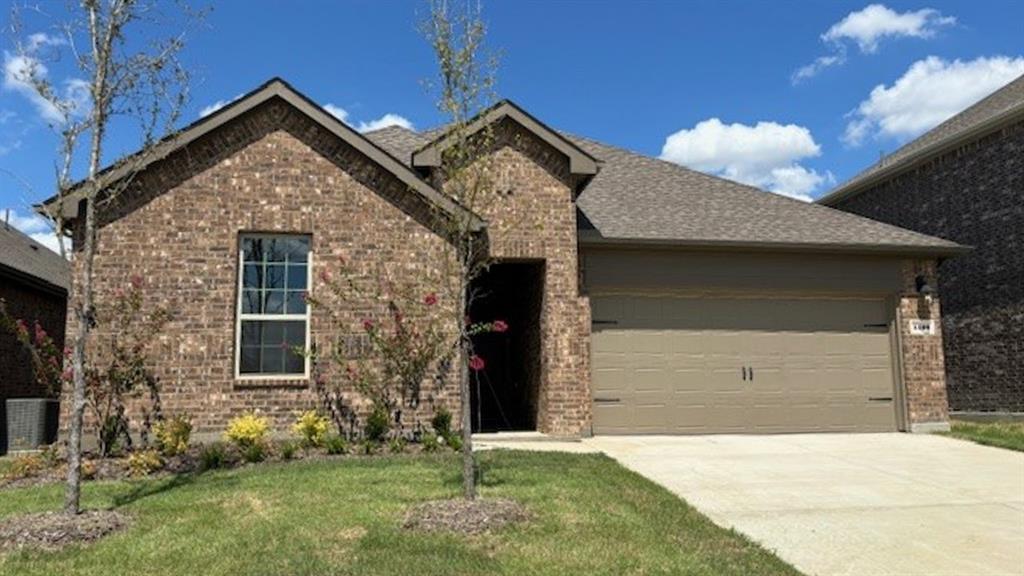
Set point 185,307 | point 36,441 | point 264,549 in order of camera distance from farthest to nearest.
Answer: point 36,441, point 185,307, point 264,549

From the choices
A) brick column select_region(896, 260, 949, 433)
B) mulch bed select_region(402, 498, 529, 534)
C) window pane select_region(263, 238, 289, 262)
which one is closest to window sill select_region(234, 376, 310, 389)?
window pane select_region(263, 238, 289, 262)

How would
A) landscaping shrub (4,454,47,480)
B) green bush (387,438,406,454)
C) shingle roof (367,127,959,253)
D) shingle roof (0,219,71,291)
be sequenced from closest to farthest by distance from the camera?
landscaping shrub (4,454,47,480) < green bush (387,438,406,454) < shingle roof (367,127,959,253) < shingle roof (0,219,71,291)

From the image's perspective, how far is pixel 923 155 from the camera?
732 inches

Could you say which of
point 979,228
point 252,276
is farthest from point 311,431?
point 979,228

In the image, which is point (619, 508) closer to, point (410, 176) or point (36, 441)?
point (410, 176)

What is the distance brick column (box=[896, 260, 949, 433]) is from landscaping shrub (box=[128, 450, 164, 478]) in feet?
38.5

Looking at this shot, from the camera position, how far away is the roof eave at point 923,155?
53.3 ft

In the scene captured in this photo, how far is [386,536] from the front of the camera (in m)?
5.90

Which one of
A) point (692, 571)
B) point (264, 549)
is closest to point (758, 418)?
point (692, 571)

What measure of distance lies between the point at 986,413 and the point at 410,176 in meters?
13.9

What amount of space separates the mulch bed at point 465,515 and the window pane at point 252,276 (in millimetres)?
5393

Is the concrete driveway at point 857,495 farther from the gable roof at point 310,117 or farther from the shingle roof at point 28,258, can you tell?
the shingle roof at point 28,258

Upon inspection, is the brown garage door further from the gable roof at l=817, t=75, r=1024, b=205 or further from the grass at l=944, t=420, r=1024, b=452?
the gable roof at l=817, t=75, r=1024, b=205

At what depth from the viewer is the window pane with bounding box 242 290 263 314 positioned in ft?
35.4
